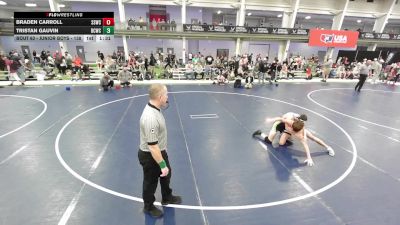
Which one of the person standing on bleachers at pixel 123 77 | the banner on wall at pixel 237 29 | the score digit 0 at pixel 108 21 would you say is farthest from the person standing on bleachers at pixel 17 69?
the banner on wall at pixel 237 29

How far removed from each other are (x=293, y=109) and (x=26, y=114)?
10.9 m

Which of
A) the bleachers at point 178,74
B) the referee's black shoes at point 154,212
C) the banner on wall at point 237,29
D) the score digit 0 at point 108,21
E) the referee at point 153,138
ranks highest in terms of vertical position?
the banner on wall at point 237,29

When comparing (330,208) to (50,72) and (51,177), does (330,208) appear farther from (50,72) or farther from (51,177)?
(50,72)

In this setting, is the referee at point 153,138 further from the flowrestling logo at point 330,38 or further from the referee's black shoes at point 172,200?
the flowrestling logo at point 330,38

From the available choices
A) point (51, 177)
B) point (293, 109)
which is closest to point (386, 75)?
point (293, 109)

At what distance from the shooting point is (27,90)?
41.8 feet

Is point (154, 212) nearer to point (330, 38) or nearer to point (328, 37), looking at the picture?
point (328, 37)

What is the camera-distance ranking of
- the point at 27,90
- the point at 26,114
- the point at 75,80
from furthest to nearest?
→ the point at 75,80 < the point at 27,90 < the point at 26,114

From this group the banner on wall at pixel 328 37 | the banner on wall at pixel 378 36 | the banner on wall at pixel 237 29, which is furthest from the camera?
the banner on wall at pixel 378 36

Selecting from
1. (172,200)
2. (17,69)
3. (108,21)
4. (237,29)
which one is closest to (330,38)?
(237,29)

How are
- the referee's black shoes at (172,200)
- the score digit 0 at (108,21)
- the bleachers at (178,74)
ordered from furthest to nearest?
the bleachers at (178,74) < the score digit 0 at (108,21) < the referee's black shoes at (172,200)

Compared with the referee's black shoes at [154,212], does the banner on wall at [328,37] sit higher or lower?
higher

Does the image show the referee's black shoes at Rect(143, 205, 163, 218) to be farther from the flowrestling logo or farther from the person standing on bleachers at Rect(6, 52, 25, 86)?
the flowrestling logo

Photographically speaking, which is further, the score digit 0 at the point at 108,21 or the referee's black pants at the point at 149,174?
the score digit 0 at the point at 108,21
